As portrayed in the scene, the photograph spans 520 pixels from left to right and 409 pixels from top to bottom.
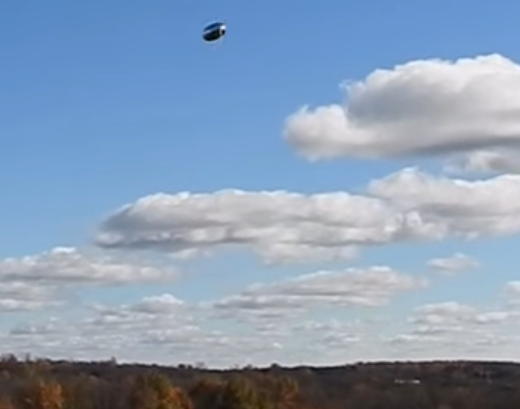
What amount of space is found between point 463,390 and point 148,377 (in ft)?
178

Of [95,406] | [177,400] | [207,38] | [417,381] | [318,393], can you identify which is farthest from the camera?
[417,381]

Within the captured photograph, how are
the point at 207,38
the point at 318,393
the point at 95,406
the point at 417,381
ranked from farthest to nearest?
1. the point at 417,381
2. the point at 318,393
3. the point at 95,406
4. the point at 207,38

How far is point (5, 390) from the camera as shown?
132m

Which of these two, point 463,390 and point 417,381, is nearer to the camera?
point 463,390

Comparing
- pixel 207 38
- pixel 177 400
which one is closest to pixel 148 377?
pixel 177 400

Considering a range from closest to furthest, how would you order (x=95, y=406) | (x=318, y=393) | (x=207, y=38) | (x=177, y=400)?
1. (x=207, y=38)
2. (x=177, y=400)
3. (x=95, y=406)
4. (x=318, y=393)

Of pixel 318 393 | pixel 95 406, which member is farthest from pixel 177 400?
pixel 318 393

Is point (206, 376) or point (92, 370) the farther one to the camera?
point (92, 370)

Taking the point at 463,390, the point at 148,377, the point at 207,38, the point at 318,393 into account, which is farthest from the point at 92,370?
the point at 207,38

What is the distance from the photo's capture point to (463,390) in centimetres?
16788

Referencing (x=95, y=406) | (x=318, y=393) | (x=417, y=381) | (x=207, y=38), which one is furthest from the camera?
(x=417, y=381)

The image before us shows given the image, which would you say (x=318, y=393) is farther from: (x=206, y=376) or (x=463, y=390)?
(x=206, y=376)

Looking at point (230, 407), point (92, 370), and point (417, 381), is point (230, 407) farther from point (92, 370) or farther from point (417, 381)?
point (417, 381)

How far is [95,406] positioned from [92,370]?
38.6 metres
